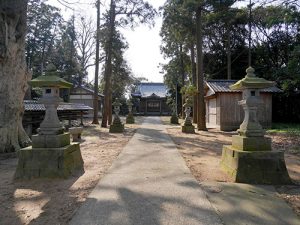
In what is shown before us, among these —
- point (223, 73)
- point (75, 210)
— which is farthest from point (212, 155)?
point (223, 73)

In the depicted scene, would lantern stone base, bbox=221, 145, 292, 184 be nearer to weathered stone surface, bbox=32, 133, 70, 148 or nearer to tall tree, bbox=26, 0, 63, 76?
weathered stone surface, bbox=32, 133, 70, 148

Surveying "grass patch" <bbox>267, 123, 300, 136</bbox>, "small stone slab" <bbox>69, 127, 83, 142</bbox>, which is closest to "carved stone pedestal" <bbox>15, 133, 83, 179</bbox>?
"small stone slab" <bbox>69, 127, 83, 142</bbox>

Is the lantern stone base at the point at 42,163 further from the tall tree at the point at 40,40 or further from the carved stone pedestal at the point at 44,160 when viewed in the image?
the tall tree at the point at 40,40

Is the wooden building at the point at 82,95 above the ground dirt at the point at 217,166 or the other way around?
above

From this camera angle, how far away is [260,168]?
20.6 ft

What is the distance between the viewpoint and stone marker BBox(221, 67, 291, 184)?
623 centimetres

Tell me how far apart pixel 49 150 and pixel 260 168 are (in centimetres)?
441

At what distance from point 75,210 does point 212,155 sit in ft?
20.4

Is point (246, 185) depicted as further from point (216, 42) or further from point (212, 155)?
point (216, 42)

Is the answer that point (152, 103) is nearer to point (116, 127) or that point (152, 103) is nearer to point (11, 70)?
point (116, 127)

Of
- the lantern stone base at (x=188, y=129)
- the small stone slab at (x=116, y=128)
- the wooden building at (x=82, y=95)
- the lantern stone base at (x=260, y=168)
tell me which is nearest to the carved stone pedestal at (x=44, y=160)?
the lantern stone base at (x=260, y=168)

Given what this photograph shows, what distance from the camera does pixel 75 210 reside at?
14.5ft

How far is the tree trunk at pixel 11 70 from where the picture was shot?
30.5ft

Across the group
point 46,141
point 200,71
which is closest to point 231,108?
point 200,71
